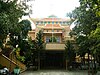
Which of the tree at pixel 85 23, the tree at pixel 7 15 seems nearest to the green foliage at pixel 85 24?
the tree at pixel 85 23

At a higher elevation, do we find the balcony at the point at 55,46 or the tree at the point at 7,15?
the tree at the point at 7,15

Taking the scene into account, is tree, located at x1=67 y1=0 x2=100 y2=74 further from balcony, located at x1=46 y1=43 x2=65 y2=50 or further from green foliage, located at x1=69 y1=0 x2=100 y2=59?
balcony, located at x1=46 y1=43 x2=65 y2=50

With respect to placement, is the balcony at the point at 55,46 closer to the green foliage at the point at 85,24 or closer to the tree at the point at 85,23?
the green foliage at the point at 85,24

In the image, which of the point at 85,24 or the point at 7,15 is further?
the point at 85,24

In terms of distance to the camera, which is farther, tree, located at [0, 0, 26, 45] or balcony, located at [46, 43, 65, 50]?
balcony, located at [46, 43, 65, 50]

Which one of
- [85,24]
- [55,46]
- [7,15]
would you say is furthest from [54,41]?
[7,15]

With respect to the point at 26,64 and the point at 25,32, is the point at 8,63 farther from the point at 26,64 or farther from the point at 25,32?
the point at 26,64

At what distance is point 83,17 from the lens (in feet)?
66.6

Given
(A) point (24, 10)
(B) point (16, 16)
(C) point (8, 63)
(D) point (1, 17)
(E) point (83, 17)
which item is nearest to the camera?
(D) point (1, 17)

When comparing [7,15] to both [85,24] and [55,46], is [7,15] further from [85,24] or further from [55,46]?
[55,46]

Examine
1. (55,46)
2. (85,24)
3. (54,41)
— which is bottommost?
(55,46)

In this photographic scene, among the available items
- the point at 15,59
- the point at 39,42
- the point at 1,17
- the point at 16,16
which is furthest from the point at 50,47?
the point at 1,17

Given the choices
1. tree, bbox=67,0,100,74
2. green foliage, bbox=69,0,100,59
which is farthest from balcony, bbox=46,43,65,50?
tree, bbox=67,0,100,74

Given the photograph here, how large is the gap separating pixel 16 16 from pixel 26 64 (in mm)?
14744
